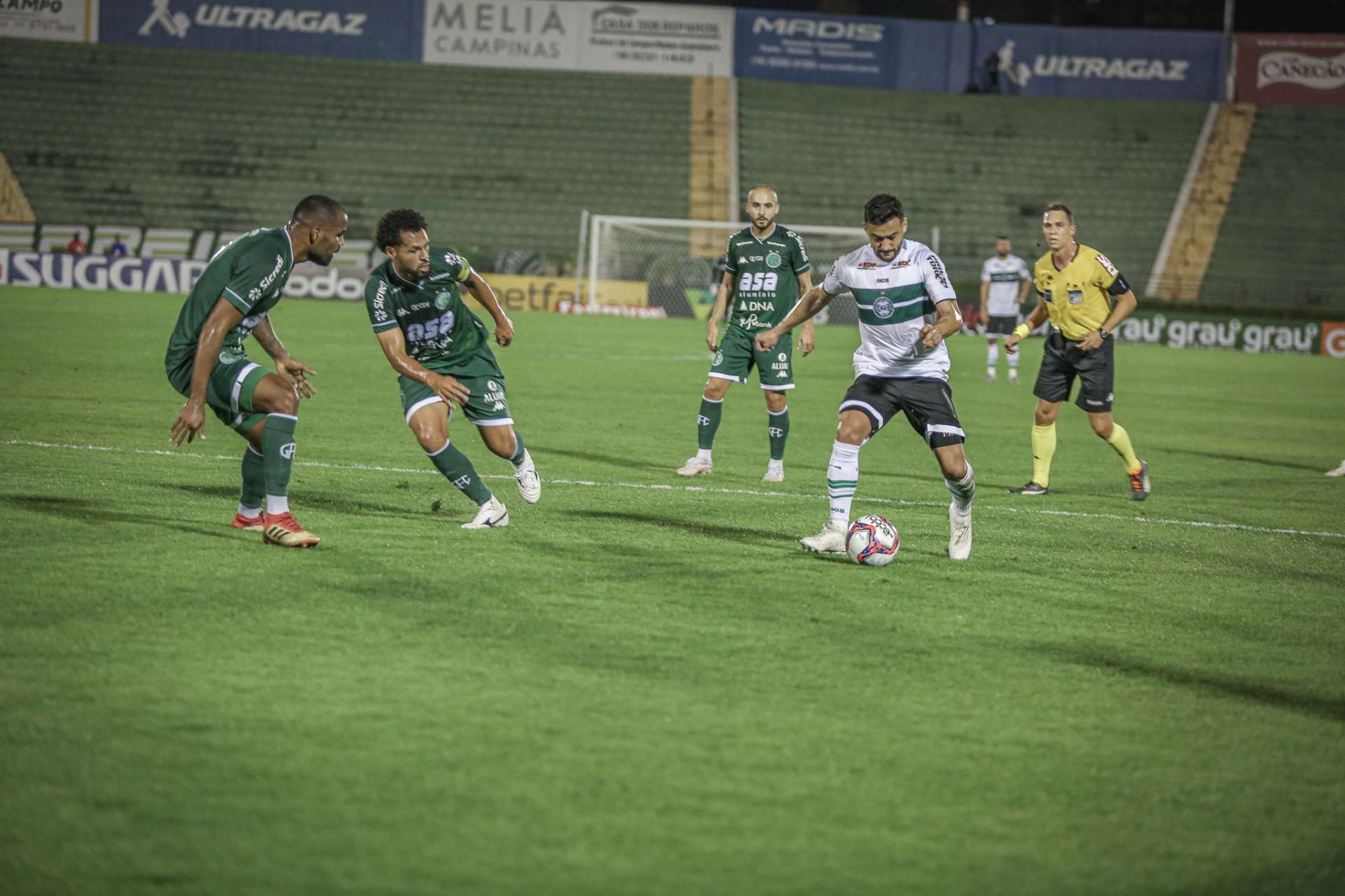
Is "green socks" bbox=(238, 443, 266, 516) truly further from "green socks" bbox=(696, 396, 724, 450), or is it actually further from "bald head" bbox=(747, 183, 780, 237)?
"bald head" bbox=(747, 183, 780, 237)

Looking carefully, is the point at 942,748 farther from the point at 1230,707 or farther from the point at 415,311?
the point at 415,311

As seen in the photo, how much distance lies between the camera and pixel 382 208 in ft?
130

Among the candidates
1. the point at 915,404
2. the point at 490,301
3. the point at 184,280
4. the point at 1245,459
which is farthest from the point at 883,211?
the point at 184,280

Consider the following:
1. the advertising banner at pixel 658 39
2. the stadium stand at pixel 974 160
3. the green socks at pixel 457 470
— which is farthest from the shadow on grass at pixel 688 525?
the advertising banner at pixel 658 39

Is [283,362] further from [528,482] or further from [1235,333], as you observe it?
[1235,333]

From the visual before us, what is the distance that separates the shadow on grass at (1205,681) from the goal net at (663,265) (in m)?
29.6

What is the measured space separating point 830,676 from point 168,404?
978 centimetres

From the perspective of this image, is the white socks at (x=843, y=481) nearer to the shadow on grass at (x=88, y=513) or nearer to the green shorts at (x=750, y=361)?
the shadow on grass at (x=88, y=513)

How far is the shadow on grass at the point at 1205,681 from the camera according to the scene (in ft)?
16.6

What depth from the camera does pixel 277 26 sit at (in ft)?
145

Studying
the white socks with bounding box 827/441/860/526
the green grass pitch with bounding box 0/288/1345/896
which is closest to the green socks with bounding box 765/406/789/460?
the green grass pitch with bounding box 0/288/1345/896

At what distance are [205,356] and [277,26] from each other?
4109 centimetres

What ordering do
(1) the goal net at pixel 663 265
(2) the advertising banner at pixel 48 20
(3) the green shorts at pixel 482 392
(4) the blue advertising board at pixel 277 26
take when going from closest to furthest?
(3) the green shorts at pixel 482 392 → (1) the goal net at pixel 663 265 → (2) the advertising banner at pixel 48 20 → (4) the blue advertising board at pixel 277 26

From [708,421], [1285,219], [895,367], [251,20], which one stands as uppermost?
[251,20]
